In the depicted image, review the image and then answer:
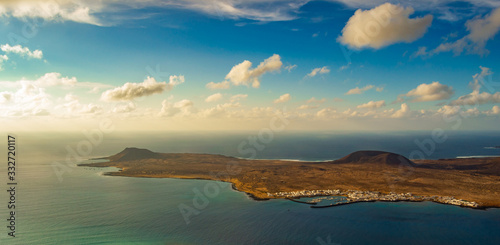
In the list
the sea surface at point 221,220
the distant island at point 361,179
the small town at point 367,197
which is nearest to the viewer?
the sea surface at point 221,220

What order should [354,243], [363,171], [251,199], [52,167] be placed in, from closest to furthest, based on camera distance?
[354,243] < [251,199] < [363,171] < [52,167]

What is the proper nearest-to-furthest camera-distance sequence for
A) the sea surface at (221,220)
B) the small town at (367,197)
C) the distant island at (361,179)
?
the sea surface at (221,220) < the small town at (367,197) < the distant island at (361,179)

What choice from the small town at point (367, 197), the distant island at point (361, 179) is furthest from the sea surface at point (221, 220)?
the distant island at point (361, 179)

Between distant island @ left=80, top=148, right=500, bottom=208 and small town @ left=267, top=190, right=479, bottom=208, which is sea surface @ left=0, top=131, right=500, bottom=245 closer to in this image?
small town @ left=267, top=190, right=479, bottom=208

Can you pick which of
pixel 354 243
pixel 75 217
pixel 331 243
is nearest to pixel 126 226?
pixel 75 217

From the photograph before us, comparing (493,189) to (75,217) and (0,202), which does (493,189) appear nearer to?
(75,217)

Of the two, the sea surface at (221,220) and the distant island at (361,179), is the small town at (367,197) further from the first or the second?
the sea surface at (221,220)

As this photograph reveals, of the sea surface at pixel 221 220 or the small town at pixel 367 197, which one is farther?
the small town at pixel 367 197

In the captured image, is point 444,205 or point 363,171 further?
point 363,171

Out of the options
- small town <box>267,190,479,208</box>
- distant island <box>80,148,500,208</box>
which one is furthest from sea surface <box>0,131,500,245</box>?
distant island <box>80,148,500,208</box>
